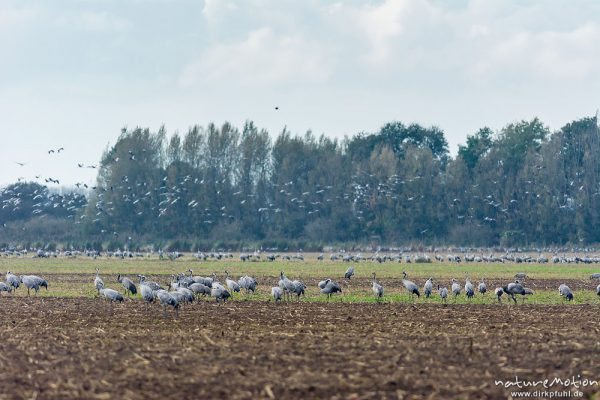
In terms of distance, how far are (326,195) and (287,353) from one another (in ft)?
257

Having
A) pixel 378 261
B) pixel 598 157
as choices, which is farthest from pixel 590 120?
pixel 378 261

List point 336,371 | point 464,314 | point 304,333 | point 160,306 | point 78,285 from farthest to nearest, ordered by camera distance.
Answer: point 78,285
point 160,306
point 464,314
point 304,333
point 336,371

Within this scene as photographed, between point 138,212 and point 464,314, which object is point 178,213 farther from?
point 464,314

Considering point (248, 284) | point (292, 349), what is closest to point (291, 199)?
point (248, 284)

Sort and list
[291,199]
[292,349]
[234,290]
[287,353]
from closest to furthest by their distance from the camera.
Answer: [287,353], [292,349], [234,290], [291,199]

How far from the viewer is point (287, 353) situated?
1688 cm

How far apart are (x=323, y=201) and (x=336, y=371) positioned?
79.9 m

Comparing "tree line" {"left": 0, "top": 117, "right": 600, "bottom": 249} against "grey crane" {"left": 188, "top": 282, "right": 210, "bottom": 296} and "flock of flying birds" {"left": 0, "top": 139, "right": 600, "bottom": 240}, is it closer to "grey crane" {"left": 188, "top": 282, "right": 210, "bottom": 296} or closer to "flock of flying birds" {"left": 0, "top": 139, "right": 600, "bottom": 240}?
"flock of flying birds" {"left": 0, "top": 139, "right": 600, "bottom": 240}

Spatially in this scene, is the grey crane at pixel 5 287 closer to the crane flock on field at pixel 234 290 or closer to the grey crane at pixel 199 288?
the crane flock on field at pixel 234 290

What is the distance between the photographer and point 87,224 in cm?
9281

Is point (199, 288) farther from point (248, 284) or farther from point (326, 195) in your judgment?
point (326, 195)

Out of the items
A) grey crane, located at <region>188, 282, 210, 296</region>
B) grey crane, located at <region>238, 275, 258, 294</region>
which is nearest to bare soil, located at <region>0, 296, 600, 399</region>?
grey crane, located at <region>188, 282, 210, 296</region>

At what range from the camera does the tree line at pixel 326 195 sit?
91.1m

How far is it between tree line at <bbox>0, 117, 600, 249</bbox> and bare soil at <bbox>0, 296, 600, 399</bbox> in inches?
2570
